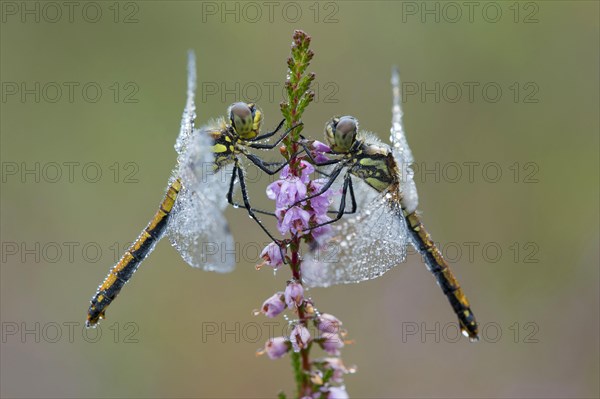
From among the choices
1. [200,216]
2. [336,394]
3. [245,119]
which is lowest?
[336,394]

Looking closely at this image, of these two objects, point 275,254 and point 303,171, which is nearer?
point 275,254

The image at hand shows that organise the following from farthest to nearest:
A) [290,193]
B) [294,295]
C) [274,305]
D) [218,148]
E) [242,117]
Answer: [218,148]
[242,117]
[290,193]
[274,305]
[294,295]

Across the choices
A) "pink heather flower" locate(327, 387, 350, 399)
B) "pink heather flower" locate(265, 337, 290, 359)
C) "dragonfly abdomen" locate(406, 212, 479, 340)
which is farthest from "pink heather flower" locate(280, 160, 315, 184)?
"pink heather flower" locate(327, 387, 350, 399)

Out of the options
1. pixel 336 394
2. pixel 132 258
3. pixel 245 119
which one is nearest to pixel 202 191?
pixel 245 119

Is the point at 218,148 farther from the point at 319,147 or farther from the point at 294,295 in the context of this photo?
the point at 294,295

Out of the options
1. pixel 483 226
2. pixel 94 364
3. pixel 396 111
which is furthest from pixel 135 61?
pixel 396 111

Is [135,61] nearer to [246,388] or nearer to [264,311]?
[246,388]

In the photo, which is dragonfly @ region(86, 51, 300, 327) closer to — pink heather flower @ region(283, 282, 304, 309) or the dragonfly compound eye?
the dragonfly compound eye
